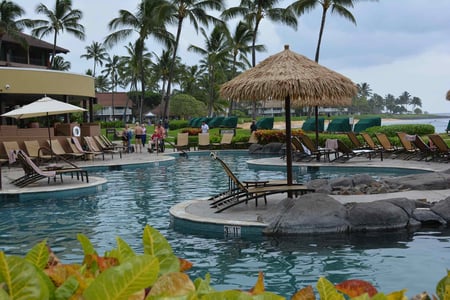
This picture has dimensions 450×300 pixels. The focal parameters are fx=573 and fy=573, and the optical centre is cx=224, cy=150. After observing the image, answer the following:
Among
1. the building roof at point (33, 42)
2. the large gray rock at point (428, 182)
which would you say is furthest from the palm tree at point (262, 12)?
the large gray rock at point (428, 182)

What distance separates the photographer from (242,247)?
25.9 ft

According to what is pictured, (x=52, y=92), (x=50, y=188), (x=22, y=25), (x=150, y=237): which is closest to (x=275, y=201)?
(x=50, y=188)

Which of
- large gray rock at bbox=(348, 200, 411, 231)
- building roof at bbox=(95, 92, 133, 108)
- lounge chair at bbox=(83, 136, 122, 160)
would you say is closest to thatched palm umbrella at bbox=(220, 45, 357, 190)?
large gray rock at bbox=(348, 200, 411, 231)

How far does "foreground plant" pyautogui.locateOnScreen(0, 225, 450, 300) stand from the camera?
106 cm

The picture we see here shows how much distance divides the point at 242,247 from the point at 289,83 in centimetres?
356

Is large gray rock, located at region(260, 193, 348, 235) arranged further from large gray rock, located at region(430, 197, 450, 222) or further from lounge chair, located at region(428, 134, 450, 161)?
lounge chair, located at region(428, 134, 450, 161)

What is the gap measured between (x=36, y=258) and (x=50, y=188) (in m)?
12.6

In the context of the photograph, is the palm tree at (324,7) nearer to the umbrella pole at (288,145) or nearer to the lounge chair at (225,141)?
the lounge chair at (225,141)

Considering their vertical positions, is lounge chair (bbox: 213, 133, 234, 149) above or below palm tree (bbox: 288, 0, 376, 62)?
below

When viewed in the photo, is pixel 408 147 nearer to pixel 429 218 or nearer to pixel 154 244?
pixel 429 218

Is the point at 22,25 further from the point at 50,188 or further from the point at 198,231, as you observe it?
the point at 198,231

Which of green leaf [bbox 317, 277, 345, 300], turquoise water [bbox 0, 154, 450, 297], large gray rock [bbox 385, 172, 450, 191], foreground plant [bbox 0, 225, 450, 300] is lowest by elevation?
turquoise water [bbox 0, 154, 450, 297]

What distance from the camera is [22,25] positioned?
152 feet

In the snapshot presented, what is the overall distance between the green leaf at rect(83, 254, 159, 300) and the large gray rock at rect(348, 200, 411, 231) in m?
7.60
